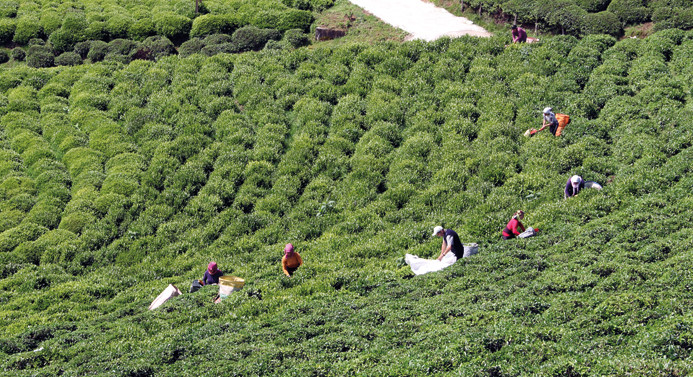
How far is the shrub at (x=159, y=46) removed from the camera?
42375 mm

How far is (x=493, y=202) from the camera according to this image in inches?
1028

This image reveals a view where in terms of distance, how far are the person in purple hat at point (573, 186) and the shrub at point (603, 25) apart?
16198mm

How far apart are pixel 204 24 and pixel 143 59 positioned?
16.7 feet

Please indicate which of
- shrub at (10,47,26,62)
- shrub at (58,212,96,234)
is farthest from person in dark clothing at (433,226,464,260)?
shrub at (10,47,26,62)

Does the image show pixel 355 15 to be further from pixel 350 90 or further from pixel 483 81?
pixel 483 81

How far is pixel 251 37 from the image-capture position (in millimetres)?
42406

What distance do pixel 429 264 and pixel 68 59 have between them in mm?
32373

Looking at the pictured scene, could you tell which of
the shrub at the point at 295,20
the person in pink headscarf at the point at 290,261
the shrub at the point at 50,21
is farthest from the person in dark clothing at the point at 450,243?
the shrub at the point at 50,21

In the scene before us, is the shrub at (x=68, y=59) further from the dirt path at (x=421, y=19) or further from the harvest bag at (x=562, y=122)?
the harvest bag at (x=562, y=122)

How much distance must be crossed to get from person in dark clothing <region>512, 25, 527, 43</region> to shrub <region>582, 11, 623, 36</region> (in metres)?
3.71

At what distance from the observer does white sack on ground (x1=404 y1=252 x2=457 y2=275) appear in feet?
70.6

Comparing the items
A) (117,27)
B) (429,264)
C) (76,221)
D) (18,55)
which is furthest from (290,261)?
(18,55)

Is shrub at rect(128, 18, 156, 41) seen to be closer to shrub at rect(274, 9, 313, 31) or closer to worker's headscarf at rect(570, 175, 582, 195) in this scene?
shrub at rect(274, 9, 313, 31)

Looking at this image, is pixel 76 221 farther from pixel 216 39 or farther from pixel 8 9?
pixel 8 9
